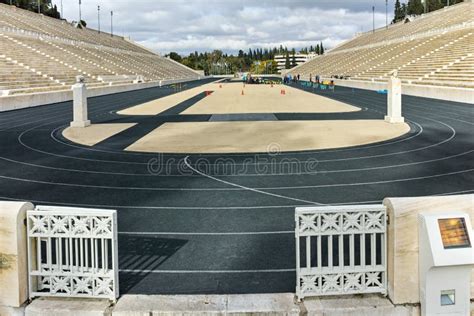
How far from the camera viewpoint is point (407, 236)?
4.64 m

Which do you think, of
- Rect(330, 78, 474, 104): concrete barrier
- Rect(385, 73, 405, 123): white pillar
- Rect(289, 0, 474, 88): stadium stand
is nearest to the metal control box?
Rect(385, 73, 405, 123): white pillar

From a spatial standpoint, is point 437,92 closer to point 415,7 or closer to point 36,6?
point 36,6

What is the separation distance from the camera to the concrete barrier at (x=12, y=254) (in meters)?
4.61

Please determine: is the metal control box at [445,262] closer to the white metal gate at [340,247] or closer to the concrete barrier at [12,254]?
the white metal gate at [340,247]

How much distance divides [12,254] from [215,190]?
5.32 m

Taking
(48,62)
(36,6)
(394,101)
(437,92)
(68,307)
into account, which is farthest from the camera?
(36,6)

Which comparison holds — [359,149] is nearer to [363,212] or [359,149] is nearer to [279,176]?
[279,176]

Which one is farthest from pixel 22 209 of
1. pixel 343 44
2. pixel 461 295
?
pixel 343 44

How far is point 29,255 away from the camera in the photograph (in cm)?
473

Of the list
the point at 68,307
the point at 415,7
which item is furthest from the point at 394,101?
the point at 415,7

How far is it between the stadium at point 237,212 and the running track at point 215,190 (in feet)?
0.12

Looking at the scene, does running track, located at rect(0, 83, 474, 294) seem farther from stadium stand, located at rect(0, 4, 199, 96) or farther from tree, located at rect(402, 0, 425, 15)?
tree, located at rect(402, 0, 425, 15)

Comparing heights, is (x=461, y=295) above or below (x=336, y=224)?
below

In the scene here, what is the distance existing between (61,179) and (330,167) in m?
6.20
